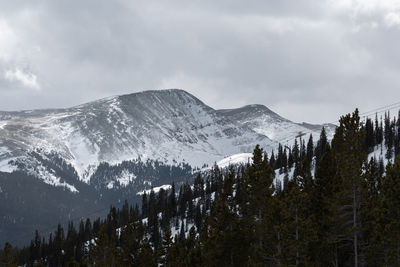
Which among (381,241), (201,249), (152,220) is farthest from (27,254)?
(381,241)

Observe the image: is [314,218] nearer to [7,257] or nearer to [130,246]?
[130,246]

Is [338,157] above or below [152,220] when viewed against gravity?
above

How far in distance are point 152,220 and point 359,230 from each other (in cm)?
13254

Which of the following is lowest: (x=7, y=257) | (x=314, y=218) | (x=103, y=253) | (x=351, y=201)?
(x=7, y=257)

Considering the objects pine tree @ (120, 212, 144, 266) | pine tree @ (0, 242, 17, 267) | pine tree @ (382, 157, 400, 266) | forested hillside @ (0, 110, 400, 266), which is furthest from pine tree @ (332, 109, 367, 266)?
pine tree @ (0, 242, 17, 267)

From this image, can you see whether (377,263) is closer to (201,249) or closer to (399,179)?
(399,179)

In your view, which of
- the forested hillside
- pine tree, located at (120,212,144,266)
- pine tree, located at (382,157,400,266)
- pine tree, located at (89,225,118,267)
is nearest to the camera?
pine tree, located at (382,157,400,266)

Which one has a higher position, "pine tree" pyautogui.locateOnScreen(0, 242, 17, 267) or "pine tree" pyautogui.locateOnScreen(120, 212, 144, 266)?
"pine tree" pyautogui.locateOnScreen(120, 212, 144, 266)

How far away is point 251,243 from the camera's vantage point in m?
60.5

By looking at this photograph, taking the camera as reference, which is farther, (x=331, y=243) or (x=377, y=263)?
(x=331, y=243)

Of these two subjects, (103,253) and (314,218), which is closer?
(314,218)

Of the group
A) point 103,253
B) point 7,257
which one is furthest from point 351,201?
point 7,257

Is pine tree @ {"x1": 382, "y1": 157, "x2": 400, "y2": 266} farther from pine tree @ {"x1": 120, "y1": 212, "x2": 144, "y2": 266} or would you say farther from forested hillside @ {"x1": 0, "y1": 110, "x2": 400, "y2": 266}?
Answer: pine tree @ {"x1": 120, "y1": 212, "x2": 144, "y2": 266}

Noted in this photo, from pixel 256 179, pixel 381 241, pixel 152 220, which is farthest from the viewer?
pixel 152 220
